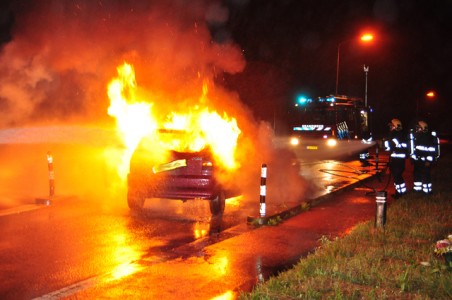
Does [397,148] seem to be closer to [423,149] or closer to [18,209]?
[423,149]

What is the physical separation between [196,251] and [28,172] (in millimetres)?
11028

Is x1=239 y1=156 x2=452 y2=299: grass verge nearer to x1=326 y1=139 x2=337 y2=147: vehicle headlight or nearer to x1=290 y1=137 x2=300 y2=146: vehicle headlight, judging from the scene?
x1=326 y1=139 x2=337 y2=147: vehicle headlight

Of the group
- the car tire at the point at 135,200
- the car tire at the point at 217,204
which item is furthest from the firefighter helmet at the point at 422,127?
the car tire at the point at 135,200

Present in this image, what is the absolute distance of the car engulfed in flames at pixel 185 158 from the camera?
30.6ft

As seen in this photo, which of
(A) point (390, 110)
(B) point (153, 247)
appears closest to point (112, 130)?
(B) point (153, 247)

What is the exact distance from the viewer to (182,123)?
10.9 metres

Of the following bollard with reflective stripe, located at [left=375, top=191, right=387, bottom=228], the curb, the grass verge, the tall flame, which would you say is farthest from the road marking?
bollard with reflective stripe, located at [left=375, top=191, right=387, bottom=228]

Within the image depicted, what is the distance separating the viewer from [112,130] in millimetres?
24172

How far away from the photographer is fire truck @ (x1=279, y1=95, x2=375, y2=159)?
893 inches

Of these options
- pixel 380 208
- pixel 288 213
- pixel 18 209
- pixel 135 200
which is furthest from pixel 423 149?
pixel 18 209

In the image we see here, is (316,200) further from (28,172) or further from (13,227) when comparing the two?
(28,172)

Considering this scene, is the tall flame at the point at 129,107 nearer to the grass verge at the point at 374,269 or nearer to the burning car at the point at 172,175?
the burning car at the point at 172,175

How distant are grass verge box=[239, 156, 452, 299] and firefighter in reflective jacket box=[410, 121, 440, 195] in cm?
344

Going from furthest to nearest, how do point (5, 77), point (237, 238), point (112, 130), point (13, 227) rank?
point (112, 130) → point (5, 77) → point (13, 227) → point (237, 238)
